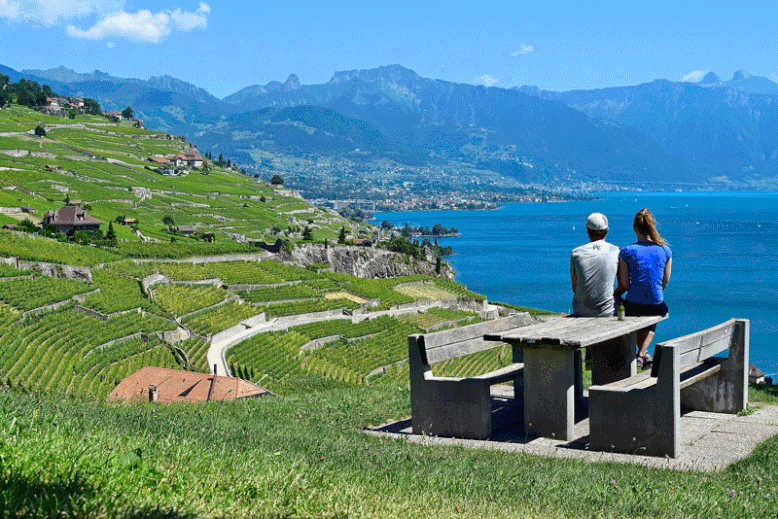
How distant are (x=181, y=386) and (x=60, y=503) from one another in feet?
63.1

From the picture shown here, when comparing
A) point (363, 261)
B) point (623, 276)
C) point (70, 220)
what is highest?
point (623, 276)

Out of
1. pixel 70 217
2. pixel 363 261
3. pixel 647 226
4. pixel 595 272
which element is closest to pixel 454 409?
pixel 595 272

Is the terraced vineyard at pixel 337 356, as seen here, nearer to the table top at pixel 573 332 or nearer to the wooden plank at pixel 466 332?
the wooden plank at pixel 466 332

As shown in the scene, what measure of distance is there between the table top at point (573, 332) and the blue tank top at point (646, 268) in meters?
0.30

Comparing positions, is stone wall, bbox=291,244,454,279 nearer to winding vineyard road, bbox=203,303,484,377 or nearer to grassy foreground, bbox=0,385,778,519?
winding vineyard road, bbox=203,303,484,377

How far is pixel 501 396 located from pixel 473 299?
1989 inches

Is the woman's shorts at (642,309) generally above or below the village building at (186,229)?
above

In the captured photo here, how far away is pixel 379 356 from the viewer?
35.3 metres

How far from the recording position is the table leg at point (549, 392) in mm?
7074

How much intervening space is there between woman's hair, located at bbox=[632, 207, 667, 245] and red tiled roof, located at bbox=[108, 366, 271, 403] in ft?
45.8

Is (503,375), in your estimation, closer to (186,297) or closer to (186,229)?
(186,297)

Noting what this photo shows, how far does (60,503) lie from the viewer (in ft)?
12.7

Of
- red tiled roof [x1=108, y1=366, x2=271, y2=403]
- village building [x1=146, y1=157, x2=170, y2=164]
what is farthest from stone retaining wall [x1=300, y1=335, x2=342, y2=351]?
village building [x1=146, y1=157, x2=170, y2=164]

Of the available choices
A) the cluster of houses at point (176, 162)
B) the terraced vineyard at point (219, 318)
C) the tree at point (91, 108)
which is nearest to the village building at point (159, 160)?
the cluster of houses at point (176, 162)
